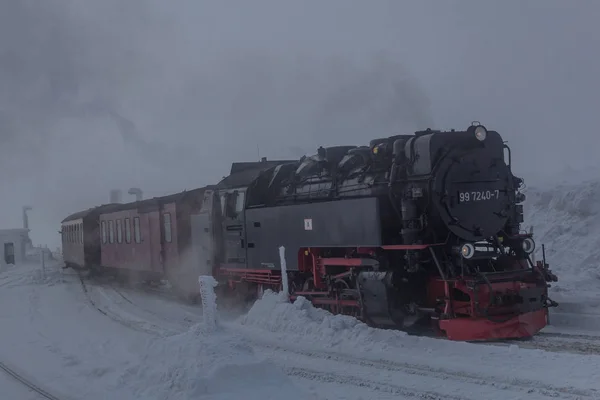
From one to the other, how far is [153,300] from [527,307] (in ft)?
36.2

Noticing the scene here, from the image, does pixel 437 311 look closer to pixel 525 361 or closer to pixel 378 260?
pixel 378 260

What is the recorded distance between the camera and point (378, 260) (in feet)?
29.2

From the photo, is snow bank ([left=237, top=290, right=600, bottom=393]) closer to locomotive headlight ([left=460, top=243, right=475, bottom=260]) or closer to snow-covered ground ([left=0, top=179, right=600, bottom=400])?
snow-covered ground ([left=0, top=179, right=600, bottom=400])

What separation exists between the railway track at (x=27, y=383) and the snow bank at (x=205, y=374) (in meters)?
0.88

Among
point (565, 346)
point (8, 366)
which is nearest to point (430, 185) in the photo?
point (565, 346)

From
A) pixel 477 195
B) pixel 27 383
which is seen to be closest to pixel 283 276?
pixel 477 195

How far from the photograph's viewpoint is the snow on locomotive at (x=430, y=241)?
8164 millimetres

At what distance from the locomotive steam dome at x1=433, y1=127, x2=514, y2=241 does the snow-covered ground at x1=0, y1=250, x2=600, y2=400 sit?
1755 millimetres

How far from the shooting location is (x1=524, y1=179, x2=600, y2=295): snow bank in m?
12.5

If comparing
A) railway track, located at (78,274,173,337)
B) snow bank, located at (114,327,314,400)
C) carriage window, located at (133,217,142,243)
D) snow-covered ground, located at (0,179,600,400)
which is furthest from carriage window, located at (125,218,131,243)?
snow bank, located at (114,327,314,400)

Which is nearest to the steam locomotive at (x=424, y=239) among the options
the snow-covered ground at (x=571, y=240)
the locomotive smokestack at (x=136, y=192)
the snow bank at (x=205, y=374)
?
the snow-covered ground at (x=571, y=240)

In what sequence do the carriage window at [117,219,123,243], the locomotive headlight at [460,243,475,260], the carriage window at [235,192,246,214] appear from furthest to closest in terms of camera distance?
the carriage window at [117,219,123,243], the carriage window at [235,192,246,214], the locomotive headlight at [460,243,475,260]

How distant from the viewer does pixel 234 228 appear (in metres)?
13.3

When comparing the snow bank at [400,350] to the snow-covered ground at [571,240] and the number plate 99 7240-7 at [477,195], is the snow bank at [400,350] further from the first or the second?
the snow-covered ground at [571,240]
